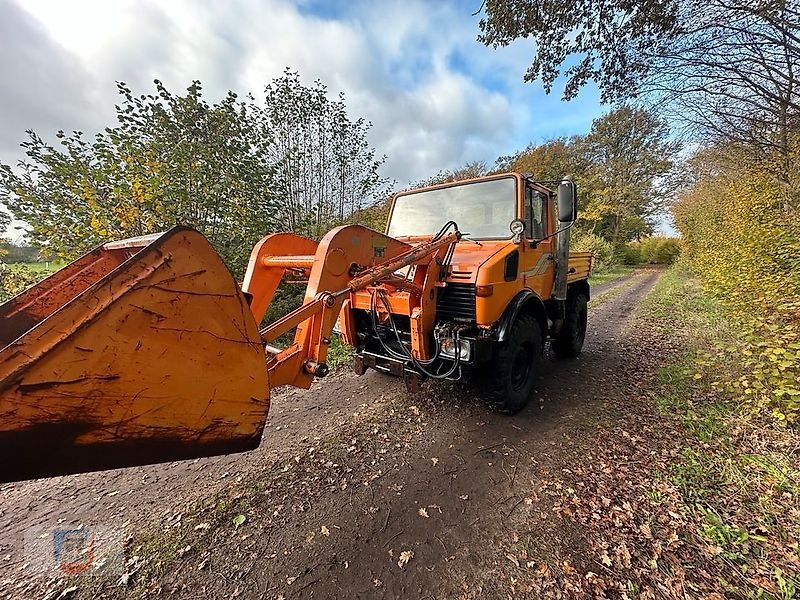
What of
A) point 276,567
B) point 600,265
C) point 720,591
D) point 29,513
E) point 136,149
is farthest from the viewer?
point 600,265

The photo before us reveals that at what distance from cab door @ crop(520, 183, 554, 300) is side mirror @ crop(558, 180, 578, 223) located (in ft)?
0.95

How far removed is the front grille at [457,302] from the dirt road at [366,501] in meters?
1.17

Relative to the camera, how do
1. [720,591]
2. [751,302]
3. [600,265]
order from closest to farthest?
[720,591], [751,302], [600,265]

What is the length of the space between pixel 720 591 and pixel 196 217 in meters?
6.80

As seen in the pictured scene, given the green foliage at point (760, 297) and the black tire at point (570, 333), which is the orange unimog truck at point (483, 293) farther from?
the green foliage at point (760, 297)

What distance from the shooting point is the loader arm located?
986mm

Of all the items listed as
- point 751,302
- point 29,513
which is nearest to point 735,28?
point 751,302

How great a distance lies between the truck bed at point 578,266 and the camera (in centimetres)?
530

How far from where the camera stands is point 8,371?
0.94 m

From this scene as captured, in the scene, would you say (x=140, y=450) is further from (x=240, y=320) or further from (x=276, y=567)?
(x=276, y=567)

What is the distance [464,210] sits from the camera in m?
4.03

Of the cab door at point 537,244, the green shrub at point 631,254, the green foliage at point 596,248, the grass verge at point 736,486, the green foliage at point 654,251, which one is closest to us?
the grass verge at point 736,486

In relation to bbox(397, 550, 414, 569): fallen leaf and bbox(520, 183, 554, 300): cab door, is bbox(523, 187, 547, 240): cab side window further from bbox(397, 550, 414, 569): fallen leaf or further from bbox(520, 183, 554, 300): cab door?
bbox(397, 550, 414, 569): fallen leaf

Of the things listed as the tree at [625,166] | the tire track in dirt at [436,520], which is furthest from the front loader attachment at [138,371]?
the tree at [625,166]
